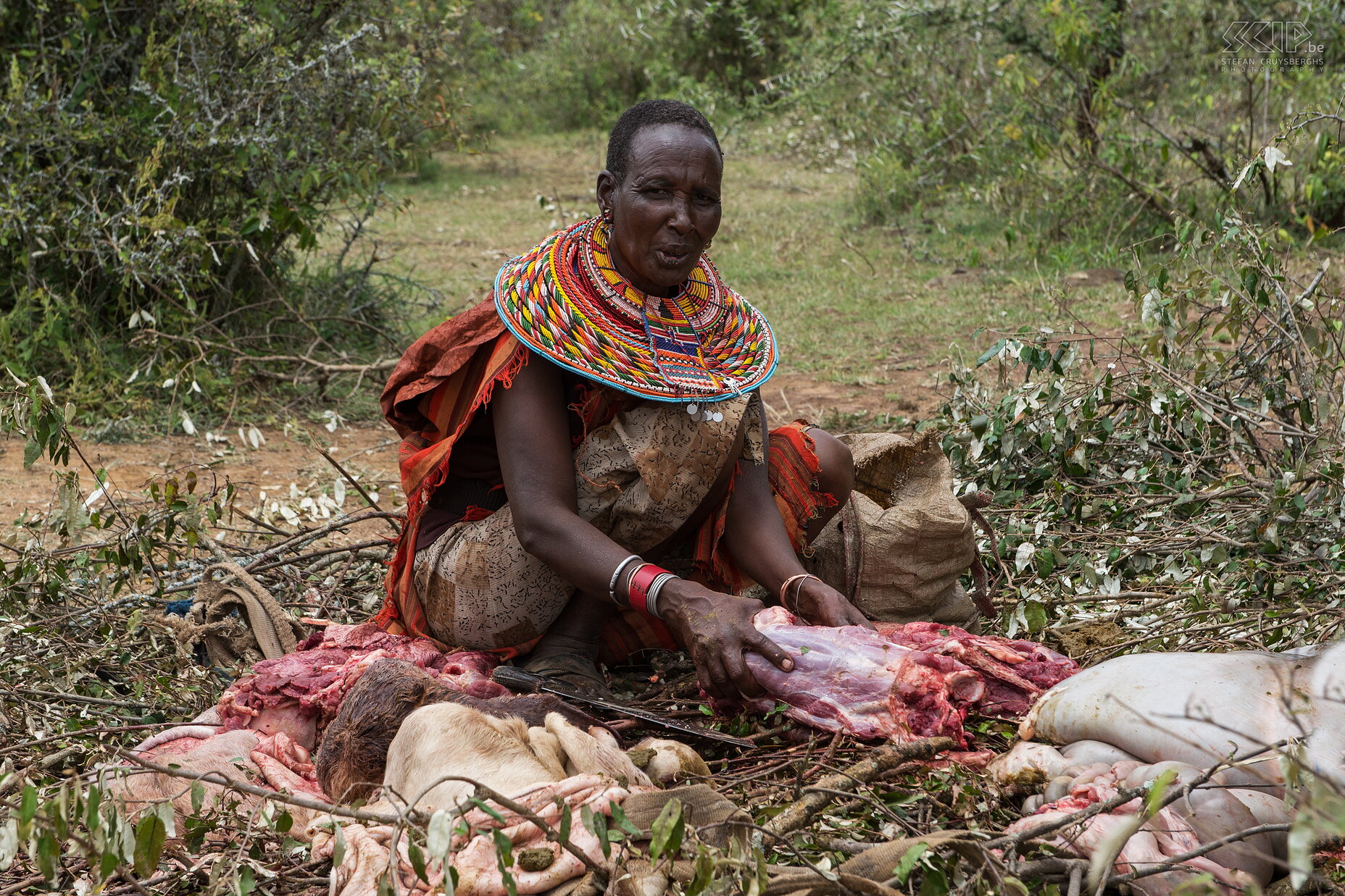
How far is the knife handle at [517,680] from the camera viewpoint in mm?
2680

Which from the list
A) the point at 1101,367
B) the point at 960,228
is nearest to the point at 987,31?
the point at 960,228

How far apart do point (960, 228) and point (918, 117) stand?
3.96ft

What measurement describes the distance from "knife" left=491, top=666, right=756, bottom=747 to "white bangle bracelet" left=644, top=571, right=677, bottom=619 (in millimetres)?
220

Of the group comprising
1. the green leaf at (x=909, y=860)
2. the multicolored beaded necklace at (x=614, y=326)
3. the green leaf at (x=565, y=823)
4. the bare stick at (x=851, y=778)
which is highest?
the multicolored beaded necklace at (x=614, y=326)

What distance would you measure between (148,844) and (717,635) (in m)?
1.08

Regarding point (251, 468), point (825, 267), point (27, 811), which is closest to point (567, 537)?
point (27, 811)

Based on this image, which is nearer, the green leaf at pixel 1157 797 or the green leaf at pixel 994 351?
the green leaf at pixel 1157 797

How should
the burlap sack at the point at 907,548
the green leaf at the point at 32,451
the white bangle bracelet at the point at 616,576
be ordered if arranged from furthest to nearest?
the burlap sack at the point at 907,548 < the green leaf at the point at 32,451 < the white bangle bracelet at the point at 616,576

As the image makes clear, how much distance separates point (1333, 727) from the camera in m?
1.93

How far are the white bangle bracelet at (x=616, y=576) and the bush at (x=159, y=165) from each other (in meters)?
2.98

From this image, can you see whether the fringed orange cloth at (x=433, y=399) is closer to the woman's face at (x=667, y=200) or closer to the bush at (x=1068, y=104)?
the woman's face at (x=667, y=200)

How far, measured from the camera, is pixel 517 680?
269 cm

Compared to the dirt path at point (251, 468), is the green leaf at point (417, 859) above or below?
above

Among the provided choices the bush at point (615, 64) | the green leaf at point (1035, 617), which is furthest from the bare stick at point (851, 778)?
the bush at point (615, 64)
